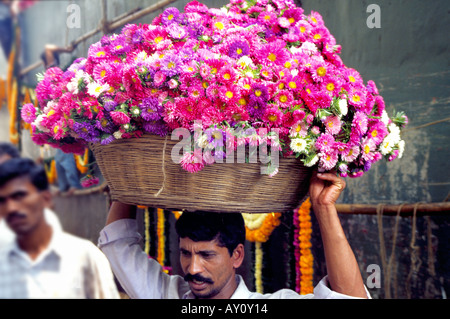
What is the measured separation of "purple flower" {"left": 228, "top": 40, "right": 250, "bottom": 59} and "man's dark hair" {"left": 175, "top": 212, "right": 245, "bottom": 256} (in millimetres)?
682

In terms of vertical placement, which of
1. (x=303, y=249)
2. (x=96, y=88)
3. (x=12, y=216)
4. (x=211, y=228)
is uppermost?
(x=96, y=88)

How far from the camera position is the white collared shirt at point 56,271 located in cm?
70

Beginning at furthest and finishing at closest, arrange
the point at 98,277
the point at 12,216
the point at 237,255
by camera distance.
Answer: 1. the point at 237,255
2. the point at 98,277
3. the point at 12,216

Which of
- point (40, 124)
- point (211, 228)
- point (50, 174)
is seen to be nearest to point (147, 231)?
point (211, 228)

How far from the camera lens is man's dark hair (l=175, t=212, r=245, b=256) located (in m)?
1.68

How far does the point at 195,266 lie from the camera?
1.65 metres

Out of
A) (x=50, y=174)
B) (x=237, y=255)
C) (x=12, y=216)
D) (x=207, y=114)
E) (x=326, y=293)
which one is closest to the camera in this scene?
(x=12, y=216)

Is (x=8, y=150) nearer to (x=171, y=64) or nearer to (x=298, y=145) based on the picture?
(x=171, y=64)

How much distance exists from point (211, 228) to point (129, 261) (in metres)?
0.34

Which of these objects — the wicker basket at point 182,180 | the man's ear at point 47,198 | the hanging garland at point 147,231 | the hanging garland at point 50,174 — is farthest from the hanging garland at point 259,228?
the man's ear at point 47,198

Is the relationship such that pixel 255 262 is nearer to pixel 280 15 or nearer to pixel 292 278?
pixel 292 278

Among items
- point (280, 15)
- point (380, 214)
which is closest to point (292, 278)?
point (380, 214)
